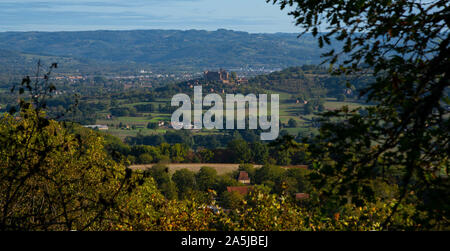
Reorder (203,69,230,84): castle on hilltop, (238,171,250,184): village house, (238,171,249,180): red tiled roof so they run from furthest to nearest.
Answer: (203,69,230,84): castle on hilltop
(238,171,249,180): red tiled roof
(238,171,250,184): village house

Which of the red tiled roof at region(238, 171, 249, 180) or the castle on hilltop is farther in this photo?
the castle on hilltop

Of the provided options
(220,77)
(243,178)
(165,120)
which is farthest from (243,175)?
(220,77)

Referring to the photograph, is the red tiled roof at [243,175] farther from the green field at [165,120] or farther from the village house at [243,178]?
Result: the green field at [165,120]

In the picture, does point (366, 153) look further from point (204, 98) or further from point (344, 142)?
point (204, 98)

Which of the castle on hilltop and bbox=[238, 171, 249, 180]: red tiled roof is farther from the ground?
the castle on hilltop

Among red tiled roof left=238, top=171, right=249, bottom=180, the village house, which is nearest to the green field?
red tiled roof left=238, top=171, right=249, bottom=180

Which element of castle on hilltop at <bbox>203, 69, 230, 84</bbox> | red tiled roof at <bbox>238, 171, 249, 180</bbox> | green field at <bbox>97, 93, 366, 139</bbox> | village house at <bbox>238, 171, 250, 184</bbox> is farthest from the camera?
castle on hilltop at <bbox>203, 69, 230, 84</bbox>

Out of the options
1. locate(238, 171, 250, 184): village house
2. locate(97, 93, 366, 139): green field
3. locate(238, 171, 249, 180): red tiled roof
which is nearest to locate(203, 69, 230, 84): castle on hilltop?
locate(97, 93, 366, 139): green field

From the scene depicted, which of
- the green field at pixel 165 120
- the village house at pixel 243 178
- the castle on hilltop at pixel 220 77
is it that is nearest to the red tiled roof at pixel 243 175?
the village house at pixel 243 178

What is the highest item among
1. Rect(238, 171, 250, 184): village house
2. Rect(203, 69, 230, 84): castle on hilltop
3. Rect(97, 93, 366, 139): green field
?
Rect(203, 69, 230, 84): castle on hilltop

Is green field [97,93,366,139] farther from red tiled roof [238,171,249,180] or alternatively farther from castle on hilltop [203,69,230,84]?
red tiled roof [238,171,249,180]

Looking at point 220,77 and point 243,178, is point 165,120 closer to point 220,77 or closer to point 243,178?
point 220,77
